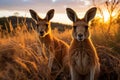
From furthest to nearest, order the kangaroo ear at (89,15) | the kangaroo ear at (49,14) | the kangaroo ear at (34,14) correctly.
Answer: the kangaroo ear at (49,14), the kangaroo ear at (34,14), the kangaroo ear at (89,15)

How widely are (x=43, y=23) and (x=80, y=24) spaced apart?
8.05 ft

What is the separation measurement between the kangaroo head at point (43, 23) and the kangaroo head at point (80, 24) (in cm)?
180

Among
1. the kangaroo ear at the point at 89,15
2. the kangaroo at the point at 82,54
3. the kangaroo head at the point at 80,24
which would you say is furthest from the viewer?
the kangaroo ear at the point at 89,15

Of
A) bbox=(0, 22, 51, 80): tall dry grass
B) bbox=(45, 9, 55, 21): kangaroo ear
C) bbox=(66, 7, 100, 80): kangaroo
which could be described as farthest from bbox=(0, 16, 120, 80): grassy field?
bbox=(45, 9, 55, 21): kangaroo ear

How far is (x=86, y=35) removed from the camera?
7535mm

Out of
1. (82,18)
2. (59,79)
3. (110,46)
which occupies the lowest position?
(59,79)

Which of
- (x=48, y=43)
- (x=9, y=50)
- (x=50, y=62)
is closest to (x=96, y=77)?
(x=50, y=62)

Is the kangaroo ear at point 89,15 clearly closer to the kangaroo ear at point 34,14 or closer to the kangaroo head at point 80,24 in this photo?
the kangaroo head at point 80,24

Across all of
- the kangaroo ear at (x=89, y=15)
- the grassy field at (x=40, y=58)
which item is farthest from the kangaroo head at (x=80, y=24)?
the grassy field at (x=40, y=58)

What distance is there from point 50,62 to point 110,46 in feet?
5.02

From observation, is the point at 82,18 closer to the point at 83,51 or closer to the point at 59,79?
the point at 83,51

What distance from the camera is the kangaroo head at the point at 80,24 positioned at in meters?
7.39

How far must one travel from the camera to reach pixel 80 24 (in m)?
7.54

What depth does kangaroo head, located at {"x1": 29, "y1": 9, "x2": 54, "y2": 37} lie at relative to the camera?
9.63 metres
